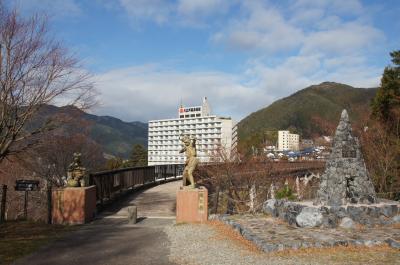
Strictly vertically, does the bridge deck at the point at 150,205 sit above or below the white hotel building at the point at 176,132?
below

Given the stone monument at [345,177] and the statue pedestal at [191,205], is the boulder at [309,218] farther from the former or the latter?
the statue pedestal at [191,205]

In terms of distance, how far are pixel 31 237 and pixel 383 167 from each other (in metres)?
16.6

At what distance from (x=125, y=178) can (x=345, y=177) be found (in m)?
10.3

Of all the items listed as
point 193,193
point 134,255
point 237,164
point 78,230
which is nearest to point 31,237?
point 78,230

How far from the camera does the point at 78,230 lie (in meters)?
10.4

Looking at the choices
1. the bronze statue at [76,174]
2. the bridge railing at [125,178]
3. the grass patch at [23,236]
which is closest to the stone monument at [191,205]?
the bronze statue at [76,174]

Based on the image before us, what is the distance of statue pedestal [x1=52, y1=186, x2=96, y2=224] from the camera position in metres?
11.5

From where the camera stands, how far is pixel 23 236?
31.0ft

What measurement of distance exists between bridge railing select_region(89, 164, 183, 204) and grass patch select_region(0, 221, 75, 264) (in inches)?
107

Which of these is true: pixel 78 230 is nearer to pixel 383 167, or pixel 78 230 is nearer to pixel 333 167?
pixel 333 167

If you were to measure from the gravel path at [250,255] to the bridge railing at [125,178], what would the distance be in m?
5.88

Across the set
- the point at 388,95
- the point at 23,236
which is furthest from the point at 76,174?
the point at 388,95

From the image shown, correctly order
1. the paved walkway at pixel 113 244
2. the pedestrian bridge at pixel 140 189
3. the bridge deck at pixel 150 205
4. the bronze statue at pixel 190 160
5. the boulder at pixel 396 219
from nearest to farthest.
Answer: the paved walkway at pixel 113 244
the boulder at pixel 396 219
the bronze statue at pixel 190 160
the bridge deck at pixel 150 205
the pedestrian bridge at pixel 140 189

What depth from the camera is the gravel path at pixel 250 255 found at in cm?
693
